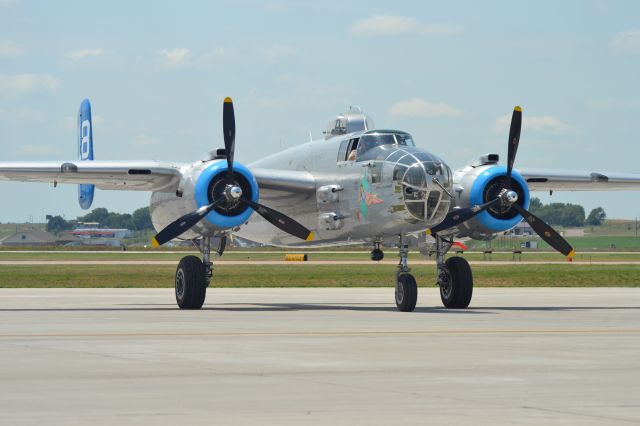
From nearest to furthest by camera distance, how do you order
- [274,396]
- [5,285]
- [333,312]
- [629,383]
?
[274,396]
[629,383]
[333,312]
[5,285]

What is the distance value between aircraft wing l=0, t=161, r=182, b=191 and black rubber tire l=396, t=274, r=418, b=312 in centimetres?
657

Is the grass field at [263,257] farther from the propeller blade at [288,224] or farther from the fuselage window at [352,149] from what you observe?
the fuselage window at [352,149]

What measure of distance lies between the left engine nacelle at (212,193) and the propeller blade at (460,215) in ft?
16.0

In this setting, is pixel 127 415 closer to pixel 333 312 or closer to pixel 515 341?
pixel 515 341

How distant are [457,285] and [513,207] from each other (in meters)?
2.55

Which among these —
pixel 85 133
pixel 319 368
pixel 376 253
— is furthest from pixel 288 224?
pixel 85 133

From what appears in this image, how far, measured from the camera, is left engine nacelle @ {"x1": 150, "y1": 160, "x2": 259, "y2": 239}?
29062 mm

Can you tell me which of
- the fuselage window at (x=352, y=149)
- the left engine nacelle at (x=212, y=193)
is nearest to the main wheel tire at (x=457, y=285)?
the fuselage window at (x=352, y=149)

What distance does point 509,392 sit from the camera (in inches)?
486

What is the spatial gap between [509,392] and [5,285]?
40916mm

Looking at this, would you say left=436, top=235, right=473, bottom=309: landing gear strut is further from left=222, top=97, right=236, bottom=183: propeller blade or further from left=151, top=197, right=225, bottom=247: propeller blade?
left=151, top=197, right=225, bottom=247: propeller blade

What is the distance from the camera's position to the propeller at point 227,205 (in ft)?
94.5

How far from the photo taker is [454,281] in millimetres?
30281

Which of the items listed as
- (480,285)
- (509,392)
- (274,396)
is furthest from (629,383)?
(480,285)
